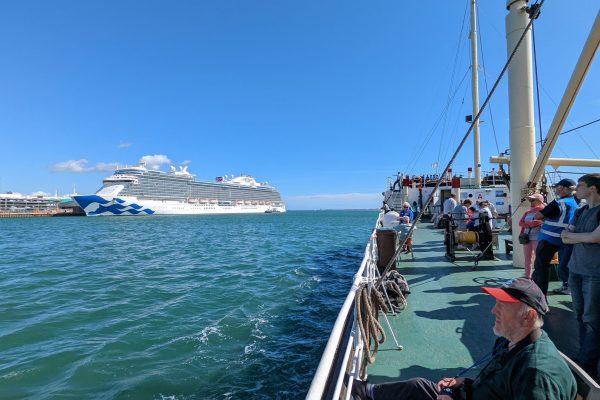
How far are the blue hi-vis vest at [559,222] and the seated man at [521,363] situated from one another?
297cm

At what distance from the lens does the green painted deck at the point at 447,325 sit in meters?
3.24

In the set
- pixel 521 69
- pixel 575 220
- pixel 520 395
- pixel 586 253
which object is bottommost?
pixel 520 395

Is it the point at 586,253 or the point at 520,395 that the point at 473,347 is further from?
the point at 520,395

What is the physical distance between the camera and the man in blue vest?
409 cm

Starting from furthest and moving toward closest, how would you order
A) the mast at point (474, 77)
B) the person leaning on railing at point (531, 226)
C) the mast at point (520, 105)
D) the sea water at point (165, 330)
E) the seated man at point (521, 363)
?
the mast at point (474, 77)
the mast at point (520, 105)
the person leaning on railing at point (531, 226)
the sea water at point (165, 330)
the seated man at point (521, 363)

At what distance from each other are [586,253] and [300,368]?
3.87 meters

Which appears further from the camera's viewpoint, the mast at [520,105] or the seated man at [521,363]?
the mast at [520,105]

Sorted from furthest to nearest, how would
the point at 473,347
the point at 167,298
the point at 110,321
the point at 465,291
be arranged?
the point at 167,298 → the point at 110,321 → the point at 465,291 → the point at 473,347

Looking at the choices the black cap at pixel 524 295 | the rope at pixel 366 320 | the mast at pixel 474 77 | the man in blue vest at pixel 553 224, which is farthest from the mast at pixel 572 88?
the mast at pixel 474 77

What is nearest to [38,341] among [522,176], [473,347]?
[473,347]

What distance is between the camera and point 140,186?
273 feet

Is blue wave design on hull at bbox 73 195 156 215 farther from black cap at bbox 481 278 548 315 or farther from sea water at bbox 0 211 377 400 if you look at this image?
black cap at bbox 481 278 548 315

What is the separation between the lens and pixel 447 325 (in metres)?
4.18

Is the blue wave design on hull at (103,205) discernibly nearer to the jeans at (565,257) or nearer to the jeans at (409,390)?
the jeans at (565,257)
